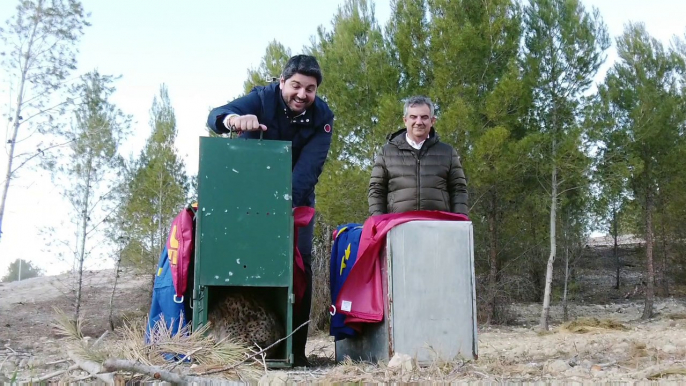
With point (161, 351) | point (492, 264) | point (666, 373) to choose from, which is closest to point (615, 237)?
point (492, 264)

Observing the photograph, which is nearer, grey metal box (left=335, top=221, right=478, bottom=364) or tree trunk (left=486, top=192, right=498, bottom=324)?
grey metal box (left=335, top=221, right=478, bottom=364)

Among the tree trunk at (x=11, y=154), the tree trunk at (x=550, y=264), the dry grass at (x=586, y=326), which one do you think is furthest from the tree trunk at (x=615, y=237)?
the tree trunk at (x=11, y=154)

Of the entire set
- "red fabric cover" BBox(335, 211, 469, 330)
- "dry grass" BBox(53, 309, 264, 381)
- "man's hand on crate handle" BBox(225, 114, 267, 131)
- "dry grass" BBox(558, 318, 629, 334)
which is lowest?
"dry grass" BBox(558, 318, 629, 334)

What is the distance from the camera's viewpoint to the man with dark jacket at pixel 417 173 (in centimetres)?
456

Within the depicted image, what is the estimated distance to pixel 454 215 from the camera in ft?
14.0

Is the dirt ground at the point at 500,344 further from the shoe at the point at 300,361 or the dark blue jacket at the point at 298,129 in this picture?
the dark blue jacket at the point at 298,129

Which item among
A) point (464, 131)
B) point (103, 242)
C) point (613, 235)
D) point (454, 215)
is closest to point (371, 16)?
point (464, 131)

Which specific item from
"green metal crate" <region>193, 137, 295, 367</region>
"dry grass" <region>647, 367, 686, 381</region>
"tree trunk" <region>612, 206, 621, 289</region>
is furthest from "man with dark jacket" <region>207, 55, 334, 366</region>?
"tree trunk" <region>612, 206, 621, 289</region>

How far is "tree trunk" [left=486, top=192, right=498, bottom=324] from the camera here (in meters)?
14.4

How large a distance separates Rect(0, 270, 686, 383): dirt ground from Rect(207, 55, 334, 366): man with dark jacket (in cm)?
73

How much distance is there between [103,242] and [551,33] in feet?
35.8

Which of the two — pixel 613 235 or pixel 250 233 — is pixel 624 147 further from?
pixel 250 233

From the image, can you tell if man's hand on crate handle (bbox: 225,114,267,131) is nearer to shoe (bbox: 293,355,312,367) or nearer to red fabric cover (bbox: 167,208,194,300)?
red fabric cover (bbox: 167,208,194,300)

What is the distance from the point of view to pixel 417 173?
4574 mm
